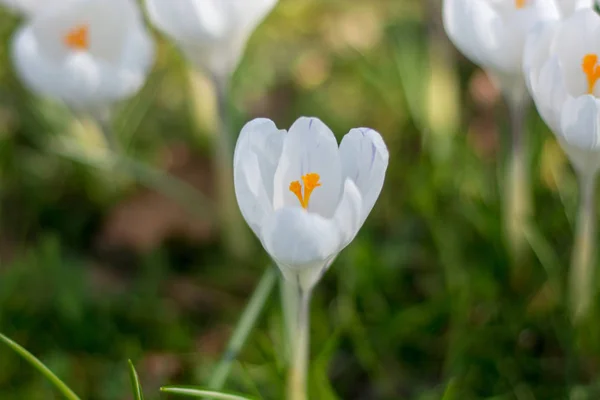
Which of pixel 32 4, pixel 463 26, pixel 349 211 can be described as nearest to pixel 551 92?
pixel 463 26

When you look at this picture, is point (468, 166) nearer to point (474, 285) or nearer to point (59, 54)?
point (474, 285)

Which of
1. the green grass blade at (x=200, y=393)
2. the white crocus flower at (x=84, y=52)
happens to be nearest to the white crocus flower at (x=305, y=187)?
the green grass blade at (x=200, y=393)

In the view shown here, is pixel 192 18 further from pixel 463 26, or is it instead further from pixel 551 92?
pixel 551 92

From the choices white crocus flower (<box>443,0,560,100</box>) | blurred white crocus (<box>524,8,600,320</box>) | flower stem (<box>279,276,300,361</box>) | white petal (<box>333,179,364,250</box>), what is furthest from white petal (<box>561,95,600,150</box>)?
flower stem (<box>279,276,300,361</box>)

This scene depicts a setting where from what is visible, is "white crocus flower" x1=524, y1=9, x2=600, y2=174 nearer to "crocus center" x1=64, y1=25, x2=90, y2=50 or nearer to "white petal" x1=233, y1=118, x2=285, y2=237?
"white petal" x1=233, y1=118, x2=285, y2=237

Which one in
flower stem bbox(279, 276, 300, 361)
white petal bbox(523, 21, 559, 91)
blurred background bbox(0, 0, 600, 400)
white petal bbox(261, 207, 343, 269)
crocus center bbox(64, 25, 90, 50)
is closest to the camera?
white petal bbox(261, 207, 343, 269)

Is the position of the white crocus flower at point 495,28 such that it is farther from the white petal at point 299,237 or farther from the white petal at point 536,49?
the white petal at point 299,237
